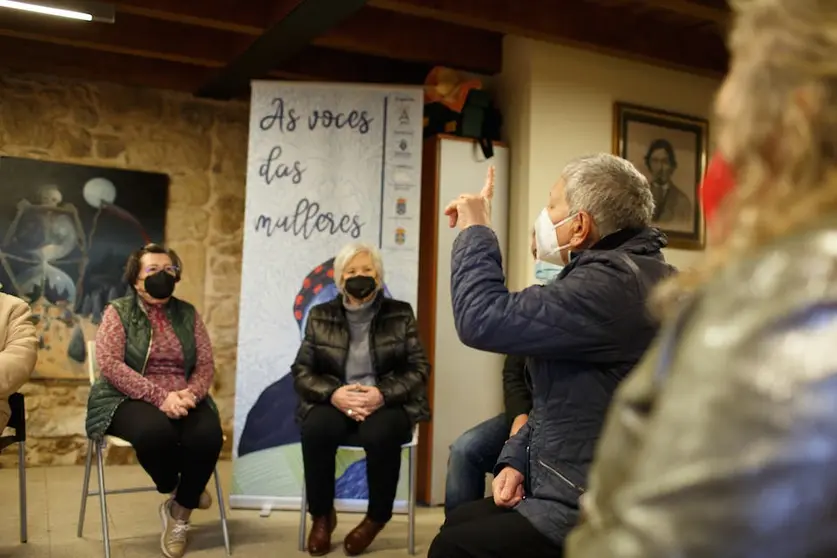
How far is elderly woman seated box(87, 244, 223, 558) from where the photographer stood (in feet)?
8.93

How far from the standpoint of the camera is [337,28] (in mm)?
3717

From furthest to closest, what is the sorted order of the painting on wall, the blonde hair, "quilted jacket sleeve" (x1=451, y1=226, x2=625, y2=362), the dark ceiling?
the painting on wall, the dark ceiling, "quilted jacket sleeve" (x1=451, y1=226, x2=625, y2=362), the blonde hair

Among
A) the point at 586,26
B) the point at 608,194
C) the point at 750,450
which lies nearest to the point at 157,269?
the point at 608,194

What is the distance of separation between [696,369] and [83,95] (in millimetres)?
4602

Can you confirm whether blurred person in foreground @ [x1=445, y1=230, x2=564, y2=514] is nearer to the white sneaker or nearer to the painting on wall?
the white sneaker

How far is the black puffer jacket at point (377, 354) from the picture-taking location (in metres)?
2.97

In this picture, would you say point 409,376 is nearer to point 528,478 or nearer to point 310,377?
point 310,377

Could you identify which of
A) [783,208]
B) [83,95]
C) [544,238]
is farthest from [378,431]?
[83,95]

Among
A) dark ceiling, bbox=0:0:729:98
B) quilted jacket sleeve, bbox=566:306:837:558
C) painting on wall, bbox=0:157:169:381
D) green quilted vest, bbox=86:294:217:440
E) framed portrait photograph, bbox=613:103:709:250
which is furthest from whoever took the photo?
painting on wall, bbox=0:157:169:381

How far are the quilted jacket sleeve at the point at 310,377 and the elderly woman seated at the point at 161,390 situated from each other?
1.10ft

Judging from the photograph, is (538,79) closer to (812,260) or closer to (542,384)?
(542,384)

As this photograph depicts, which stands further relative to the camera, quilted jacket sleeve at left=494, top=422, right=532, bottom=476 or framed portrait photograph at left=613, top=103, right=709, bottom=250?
framed portrait photograph at left=613, top=103, right=709, bottom=250

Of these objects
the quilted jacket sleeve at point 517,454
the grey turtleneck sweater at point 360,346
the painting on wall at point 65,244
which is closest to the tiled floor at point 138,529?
the grey turtleneck sweater at point 360,346

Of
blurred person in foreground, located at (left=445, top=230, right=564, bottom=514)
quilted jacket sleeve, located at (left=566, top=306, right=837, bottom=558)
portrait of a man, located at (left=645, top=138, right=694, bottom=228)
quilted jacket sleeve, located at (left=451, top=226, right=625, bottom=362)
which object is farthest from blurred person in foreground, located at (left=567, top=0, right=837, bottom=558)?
portrait of a man, located at (left=645, top=138, right=694, bottom=228)
